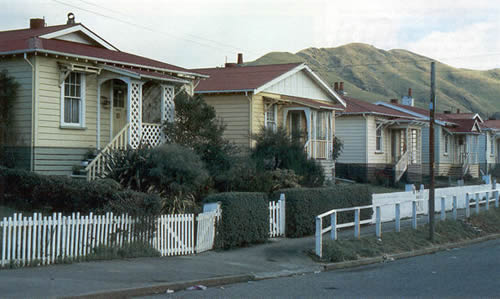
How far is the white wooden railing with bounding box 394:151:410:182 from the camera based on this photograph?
38281 millimetres

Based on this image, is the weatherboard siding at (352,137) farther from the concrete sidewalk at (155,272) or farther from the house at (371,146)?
the concrete sidewalk at (155,272)

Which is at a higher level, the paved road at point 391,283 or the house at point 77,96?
the house at point 77,96

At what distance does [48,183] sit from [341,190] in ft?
30.4

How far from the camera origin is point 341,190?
69.2 feet

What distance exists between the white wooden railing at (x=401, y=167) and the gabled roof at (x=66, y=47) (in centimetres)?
1805

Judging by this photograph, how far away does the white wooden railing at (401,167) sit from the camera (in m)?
38.3

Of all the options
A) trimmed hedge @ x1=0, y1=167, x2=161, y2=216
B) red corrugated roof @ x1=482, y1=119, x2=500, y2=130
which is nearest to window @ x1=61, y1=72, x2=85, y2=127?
trimmed hedge @ x1=0, y1=167, x2=161, y2=216

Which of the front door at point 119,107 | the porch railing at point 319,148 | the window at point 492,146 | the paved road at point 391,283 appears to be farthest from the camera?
the window at point 492,146

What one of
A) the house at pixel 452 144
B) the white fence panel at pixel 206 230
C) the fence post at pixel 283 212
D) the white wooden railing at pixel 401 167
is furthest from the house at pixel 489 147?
the white fence panel at pixel 206 230

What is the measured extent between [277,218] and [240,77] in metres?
12.7

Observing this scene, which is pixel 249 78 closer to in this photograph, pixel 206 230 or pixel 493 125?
pixel 206 230

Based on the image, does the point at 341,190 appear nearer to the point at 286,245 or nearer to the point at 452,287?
the point at 286,245

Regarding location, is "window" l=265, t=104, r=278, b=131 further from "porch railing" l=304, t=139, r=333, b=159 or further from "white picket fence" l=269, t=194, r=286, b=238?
"white picket fence" l=269, t=194, r=286, b=238

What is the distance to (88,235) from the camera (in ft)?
45.0
